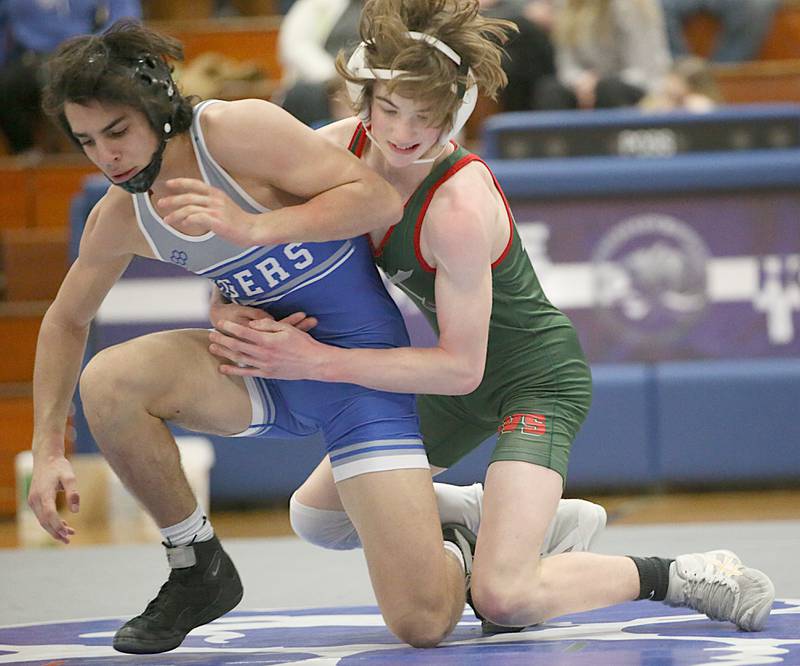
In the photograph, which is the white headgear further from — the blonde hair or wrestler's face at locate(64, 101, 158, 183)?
wrestler's face at locate(64, 101, 158, 183)

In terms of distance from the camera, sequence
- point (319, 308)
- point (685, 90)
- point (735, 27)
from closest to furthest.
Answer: point (319, 308) < point (685, 90) < point (735, 27)

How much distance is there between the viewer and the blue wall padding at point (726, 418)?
525 centimetres

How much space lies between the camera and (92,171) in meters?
6.88

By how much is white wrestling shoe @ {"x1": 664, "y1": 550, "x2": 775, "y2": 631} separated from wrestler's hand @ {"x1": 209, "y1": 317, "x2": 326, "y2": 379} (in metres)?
0.86

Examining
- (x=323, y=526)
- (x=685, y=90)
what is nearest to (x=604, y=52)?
(x=685, y=90)

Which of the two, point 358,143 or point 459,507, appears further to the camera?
point 459,507

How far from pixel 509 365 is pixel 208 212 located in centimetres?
80

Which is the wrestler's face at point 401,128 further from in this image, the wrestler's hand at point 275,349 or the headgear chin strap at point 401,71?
the wrestler's hand at point 275,349

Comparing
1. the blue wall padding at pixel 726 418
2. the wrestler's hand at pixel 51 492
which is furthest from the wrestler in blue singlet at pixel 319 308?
the blue wall padding at pixel 726 418

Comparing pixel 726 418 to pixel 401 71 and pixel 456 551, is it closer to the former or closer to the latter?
pixel 456 551

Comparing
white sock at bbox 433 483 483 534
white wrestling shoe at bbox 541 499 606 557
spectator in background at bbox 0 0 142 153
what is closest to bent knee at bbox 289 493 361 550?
white sock at bbox 433 483 483 534

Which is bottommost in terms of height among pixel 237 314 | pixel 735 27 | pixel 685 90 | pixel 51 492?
pixel 51 492

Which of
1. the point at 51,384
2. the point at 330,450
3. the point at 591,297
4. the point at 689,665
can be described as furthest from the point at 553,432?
the point at 591,297

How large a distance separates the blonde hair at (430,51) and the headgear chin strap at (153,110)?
336 millimetres
